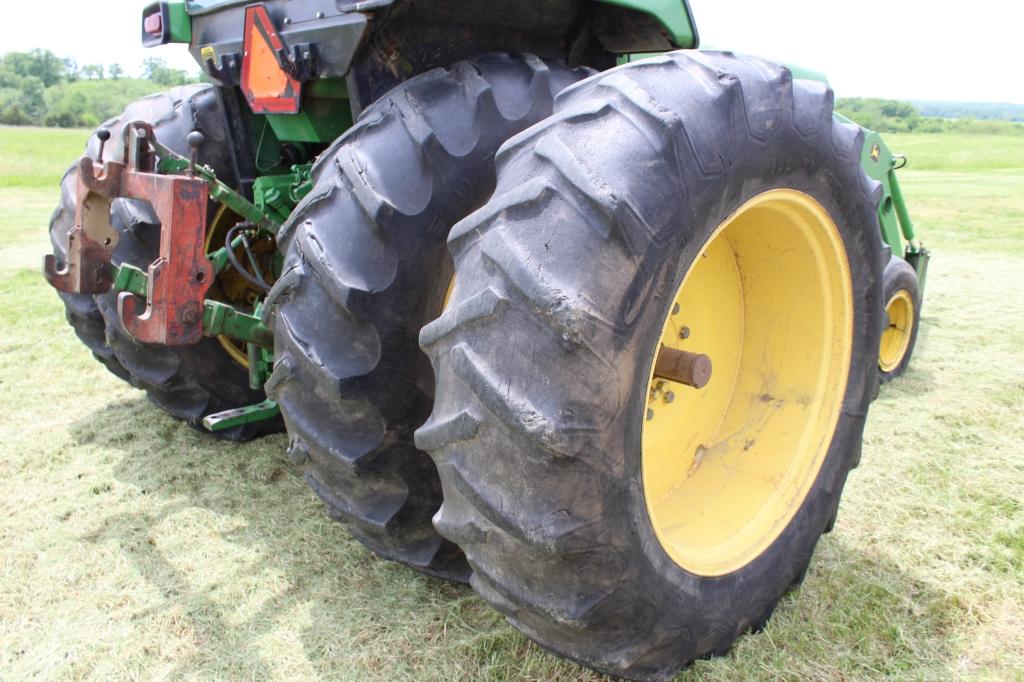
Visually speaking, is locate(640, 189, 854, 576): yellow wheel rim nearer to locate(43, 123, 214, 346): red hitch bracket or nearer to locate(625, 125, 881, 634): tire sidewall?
locate(625, 125, 881, 634): tire sidewall

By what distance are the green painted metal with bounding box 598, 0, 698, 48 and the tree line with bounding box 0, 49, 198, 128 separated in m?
32.1

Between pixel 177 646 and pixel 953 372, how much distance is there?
3975 mm

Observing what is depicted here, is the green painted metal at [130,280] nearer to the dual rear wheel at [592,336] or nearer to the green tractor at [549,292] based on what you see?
the green tractor at [549,292]

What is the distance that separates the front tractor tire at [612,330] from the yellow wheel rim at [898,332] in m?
2.40

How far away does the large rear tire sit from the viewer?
1.90 m

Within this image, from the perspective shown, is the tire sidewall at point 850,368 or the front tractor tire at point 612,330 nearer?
the front tractor tire at point 612,330

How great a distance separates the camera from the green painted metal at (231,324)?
2229mm

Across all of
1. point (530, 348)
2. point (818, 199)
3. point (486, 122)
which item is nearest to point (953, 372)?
point (818, 199)

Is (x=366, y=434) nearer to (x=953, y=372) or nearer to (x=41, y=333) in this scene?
(x=953, y=372)

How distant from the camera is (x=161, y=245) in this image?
6.64 ft

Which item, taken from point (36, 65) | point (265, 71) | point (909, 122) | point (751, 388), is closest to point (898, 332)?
point (751, 388)

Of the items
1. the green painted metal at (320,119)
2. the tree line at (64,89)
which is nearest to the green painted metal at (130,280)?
the green painted metal at (320,119)

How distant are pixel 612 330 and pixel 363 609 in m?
1.30

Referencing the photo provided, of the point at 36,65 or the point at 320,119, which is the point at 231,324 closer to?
the point at 320,119
